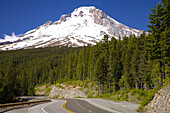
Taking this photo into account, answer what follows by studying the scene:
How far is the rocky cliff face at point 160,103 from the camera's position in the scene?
1377cm

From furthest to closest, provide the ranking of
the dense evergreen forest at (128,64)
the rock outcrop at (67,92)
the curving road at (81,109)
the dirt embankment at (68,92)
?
1. the rock outcrop at (67,92)
2. the dirt embankment at (68,92)
3. the dense evergreen forest at (128,64)
4. the curving road at (81,109)

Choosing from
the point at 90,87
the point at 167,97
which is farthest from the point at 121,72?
the point at 167,97

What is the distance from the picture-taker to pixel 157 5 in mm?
27156

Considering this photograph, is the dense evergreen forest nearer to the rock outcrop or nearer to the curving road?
the curving road

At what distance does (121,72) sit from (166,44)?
77.9 ft

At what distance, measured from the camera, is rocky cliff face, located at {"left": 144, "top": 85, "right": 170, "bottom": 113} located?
13.8 metres

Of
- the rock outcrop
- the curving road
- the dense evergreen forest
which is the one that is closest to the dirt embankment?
the rock outcrop

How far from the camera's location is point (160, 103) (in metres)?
14.5

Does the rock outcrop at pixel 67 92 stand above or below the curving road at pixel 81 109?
below

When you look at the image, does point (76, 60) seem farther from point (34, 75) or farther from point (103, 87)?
point (34, 75)

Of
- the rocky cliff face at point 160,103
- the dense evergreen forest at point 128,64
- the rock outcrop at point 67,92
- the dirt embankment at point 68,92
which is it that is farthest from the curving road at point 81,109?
the rock outcrop at point 67,92

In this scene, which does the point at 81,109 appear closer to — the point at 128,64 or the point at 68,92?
the point at 128,64

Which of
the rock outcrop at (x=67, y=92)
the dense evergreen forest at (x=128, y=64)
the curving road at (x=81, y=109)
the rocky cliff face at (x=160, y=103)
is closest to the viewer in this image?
the rocky cliff face at (x=160, y=103)

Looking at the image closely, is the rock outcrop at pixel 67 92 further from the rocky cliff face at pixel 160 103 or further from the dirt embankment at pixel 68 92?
the rocky cliff face at pixel 160 103
